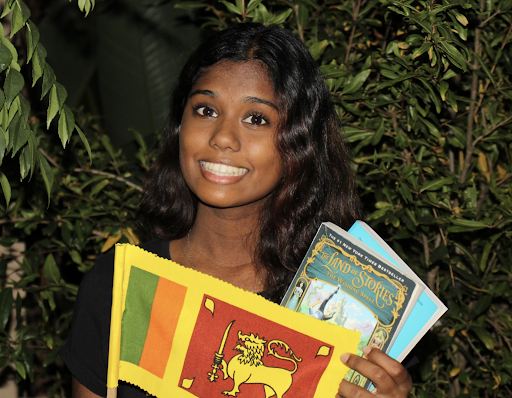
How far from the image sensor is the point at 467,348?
2.01m

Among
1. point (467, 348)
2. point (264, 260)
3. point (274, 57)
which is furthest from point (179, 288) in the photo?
point (467, 348)

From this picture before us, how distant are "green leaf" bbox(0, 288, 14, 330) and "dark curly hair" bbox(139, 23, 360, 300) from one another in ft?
1.92

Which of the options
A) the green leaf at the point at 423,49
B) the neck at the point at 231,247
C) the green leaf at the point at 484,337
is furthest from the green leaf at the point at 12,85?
the green leaf at the point at 484,337

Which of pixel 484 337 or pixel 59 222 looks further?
pixel 59 222

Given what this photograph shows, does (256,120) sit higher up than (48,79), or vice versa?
(48,79)

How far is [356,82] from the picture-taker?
172 cm

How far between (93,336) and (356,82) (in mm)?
1018

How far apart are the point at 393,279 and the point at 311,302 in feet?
0.57

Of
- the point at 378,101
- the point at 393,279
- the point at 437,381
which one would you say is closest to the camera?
the point at 393,279

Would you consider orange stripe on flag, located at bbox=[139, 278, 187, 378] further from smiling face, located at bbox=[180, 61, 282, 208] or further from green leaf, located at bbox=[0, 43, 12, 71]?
green leaf, located at bbox=[0, 43, 12, 71]

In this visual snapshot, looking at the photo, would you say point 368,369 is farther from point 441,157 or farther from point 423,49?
point 441,157

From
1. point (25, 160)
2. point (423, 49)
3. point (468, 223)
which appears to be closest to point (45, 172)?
point (25, 160)

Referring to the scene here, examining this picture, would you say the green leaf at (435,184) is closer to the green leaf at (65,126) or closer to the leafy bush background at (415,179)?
the leafy bush background at (415,179)

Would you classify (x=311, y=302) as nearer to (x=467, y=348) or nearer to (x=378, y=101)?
(x=378, y=101)
